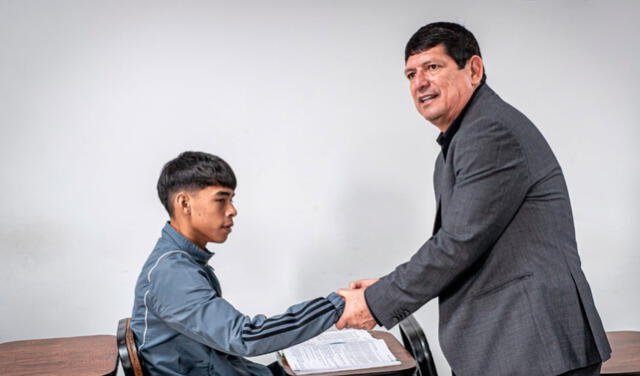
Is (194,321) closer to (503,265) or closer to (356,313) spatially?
(356,313)

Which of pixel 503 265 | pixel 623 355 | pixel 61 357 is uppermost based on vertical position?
pixel 503 265

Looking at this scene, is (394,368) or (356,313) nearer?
(356,313)

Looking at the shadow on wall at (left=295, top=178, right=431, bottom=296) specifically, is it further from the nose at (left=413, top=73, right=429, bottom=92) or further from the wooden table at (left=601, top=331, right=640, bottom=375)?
the nose at (left=413, top=73, right=429, bottom=92)

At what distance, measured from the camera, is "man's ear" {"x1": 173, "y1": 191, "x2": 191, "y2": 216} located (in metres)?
1.89

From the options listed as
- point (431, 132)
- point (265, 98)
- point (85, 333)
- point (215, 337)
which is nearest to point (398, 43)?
point (431, 132)

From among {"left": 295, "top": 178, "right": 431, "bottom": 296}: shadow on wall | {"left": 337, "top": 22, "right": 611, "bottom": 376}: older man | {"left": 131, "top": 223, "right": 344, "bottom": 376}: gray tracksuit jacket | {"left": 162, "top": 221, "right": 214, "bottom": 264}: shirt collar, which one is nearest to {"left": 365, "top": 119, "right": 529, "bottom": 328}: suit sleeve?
{"left": 337, "top": 22, "right": 611, "bottom": 376}: older man

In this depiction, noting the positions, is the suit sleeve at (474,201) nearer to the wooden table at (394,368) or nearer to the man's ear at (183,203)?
the wooden table at (394,368)

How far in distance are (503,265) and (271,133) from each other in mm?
1391

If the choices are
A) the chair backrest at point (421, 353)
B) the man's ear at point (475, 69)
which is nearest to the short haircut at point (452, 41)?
the man's ear at point (475, 69)

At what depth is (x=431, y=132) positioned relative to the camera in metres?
2.71

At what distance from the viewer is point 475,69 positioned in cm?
165

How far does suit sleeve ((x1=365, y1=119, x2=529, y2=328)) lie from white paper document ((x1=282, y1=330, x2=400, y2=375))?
0.47 metres

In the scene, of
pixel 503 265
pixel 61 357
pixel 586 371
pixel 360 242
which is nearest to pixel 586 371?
pixel 586 371

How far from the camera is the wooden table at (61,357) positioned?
6.05 ft
